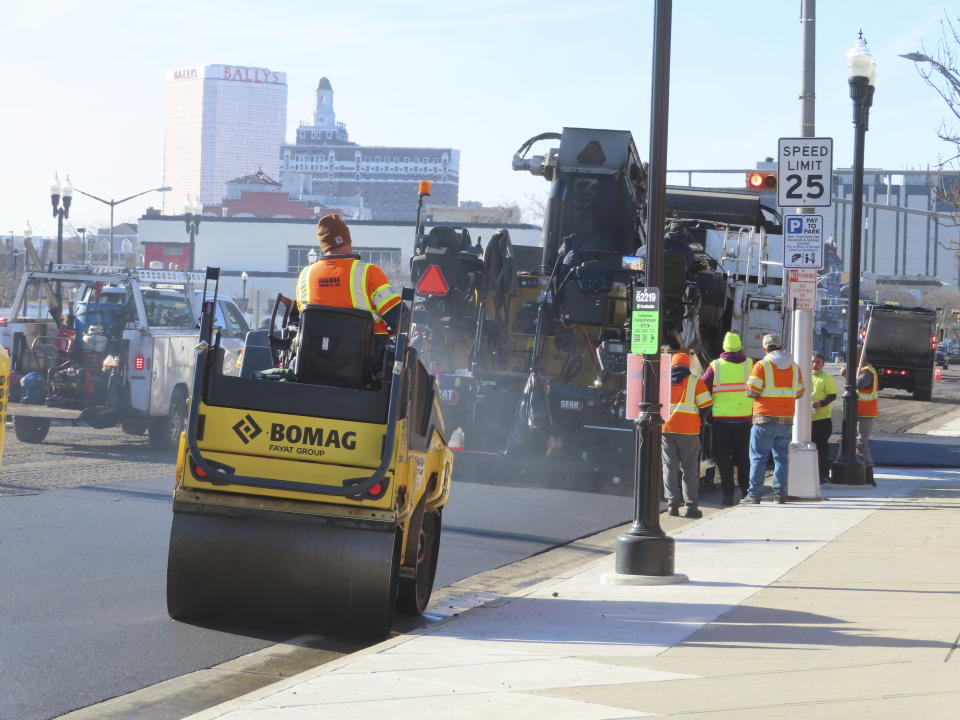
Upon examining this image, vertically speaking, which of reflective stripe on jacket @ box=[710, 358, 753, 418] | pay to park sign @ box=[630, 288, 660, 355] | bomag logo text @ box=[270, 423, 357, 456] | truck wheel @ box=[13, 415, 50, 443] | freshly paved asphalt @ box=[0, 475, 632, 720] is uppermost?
pay to park sign @ box=[630, 288, 660, 355]

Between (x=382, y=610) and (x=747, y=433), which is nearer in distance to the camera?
(x=382, y=610)

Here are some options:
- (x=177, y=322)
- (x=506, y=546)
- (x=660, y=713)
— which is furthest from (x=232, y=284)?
(x=660, y=713)

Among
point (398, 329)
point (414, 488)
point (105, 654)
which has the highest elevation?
point (398, 329)

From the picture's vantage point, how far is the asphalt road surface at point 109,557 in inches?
286

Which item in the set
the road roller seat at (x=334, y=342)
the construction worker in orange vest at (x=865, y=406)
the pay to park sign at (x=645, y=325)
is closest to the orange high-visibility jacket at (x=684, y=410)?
the pay to park sign at (x=645, y=325)

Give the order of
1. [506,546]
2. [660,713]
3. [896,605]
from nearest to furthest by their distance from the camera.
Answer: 1. [660,713]
2. [896,605]
3. [506,546]

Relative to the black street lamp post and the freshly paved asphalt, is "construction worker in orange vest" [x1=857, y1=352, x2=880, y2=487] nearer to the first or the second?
the freshly paved asphalt

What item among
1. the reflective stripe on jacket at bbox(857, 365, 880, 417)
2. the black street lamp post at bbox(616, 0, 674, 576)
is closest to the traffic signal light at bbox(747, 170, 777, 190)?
the reflective stripe on jacket at bbox(857, 365, 880, 417)

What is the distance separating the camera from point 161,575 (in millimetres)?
10094

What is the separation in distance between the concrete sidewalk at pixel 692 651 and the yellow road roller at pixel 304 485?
52 centimetres

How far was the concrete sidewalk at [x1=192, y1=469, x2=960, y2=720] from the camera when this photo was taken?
6.33 m

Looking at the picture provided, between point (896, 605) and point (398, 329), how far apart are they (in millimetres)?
3743

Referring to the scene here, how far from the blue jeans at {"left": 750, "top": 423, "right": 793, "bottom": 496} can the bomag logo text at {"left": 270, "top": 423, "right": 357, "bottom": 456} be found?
897 centimetres

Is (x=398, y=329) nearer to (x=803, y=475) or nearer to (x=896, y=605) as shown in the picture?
(x=896, y=605)
